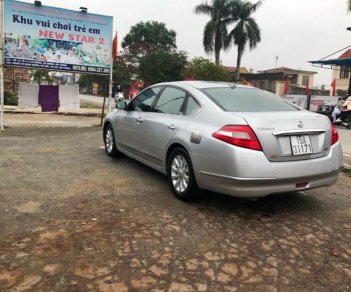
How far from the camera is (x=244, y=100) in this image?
16.5ft

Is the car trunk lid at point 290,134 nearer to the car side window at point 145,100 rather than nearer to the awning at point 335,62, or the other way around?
the car side window at point 145,100

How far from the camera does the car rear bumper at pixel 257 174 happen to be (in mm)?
4090

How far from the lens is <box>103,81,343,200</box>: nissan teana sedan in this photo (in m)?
4.14

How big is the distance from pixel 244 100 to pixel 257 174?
1269 mm

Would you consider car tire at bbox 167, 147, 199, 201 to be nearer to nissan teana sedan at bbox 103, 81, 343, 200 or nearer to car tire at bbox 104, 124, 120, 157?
nissan teana sedan at bbox 103, 81, 343, 200

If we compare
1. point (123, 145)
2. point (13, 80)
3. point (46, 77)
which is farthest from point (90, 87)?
point (123, 145)

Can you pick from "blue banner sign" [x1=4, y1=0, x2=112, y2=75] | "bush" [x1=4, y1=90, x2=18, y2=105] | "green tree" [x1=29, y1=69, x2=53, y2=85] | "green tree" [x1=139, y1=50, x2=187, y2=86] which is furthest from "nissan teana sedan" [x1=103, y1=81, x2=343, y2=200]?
"green tree" [x1=139, y1=50, x2=187, y2=86]

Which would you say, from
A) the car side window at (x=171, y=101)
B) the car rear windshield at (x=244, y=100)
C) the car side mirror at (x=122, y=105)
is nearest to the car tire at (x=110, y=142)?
the car side mirror at (x=122, y=105)

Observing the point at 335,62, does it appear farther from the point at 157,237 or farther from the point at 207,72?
the point at 157,237

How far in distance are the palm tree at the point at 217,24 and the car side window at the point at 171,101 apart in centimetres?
3615

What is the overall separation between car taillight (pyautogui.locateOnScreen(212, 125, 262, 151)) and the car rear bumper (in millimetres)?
66

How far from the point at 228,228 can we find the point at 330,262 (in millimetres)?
1044

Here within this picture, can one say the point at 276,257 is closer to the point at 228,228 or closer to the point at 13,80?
the point at 228,228

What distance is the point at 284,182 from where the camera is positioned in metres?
4.24
